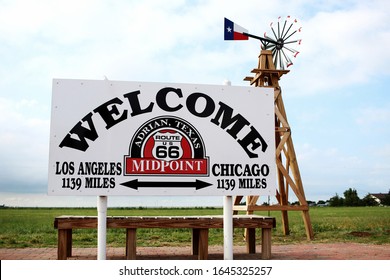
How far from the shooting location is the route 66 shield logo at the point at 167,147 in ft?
→ 21.9

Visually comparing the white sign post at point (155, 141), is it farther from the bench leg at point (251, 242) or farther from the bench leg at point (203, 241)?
the bench leg at point (251, 242)

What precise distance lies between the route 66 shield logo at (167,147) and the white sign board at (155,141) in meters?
0.01

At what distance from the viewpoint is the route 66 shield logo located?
669 centimetres

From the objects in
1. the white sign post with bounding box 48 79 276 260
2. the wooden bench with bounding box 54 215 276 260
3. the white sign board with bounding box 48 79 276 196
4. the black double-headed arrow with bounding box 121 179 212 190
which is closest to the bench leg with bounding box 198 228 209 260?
the wooden bench with bounding box 54 215 276 260

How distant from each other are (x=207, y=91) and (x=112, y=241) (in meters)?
6.74

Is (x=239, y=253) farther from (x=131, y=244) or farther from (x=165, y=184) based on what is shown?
(x=165, y=184)

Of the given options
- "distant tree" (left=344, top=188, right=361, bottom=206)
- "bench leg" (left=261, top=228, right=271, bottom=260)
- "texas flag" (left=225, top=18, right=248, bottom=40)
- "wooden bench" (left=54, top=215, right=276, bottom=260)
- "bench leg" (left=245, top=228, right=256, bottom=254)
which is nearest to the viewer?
"wooden bench" (left=54, top=215, right=276, bottom=260)

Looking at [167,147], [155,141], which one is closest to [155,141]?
[155,141]

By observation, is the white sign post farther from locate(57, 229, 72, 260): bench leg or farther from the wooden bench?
locate(57, 229, 72, 260): bench leg

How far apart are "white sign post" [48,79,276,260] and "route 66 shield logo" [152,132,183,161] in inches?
0.6

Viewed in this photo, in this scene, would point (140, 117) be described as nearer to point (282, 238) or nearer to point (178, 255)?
point (178, 255)

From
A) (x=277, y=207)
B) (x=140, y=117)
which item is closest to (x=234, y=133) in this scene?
(x=140, y=117)

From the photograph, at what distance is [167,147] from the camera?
22.0 feet

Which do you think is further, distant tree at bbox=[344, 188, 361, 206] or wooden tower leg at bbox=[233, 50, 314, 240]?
distant tree at bbox=[344, 188, 361, 206]
